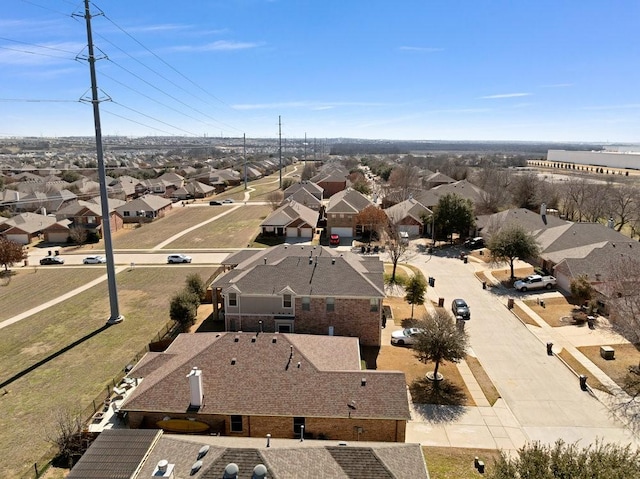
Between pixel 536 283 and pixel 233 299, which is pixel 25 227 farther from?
pixel 536 283

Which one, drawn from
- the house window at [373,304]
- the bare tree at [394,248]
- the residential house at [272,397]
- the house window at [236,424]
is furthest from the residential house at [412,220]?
the house window at [236,424]

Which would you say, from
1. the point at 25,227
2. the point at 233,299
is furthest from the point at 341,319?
the point at 25,227

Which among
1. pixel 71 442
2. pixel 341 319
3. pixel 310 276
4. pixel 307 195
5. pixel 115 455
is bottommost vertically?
pixel 71 442

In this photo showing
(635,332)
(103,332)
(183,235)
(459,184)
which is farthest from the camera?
(459,184)

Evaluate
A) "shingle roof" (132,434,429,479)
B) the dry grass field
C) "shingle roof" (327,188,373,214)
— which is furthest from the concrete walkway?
the dry grass field

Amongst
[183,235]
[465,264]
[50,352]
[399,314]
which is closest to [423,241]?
[465,264]

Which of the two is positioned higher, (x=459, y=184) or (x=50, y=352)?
(x=459, y=184)

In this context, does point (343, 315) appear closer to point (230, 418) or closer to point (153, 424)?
point (230, 418)

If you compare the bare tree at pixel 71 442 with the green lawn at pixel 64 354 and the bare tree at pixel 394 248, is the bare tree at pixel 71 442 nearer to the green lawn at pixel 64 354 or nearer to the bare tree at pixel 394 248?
the green lawn at pixel 64 354
